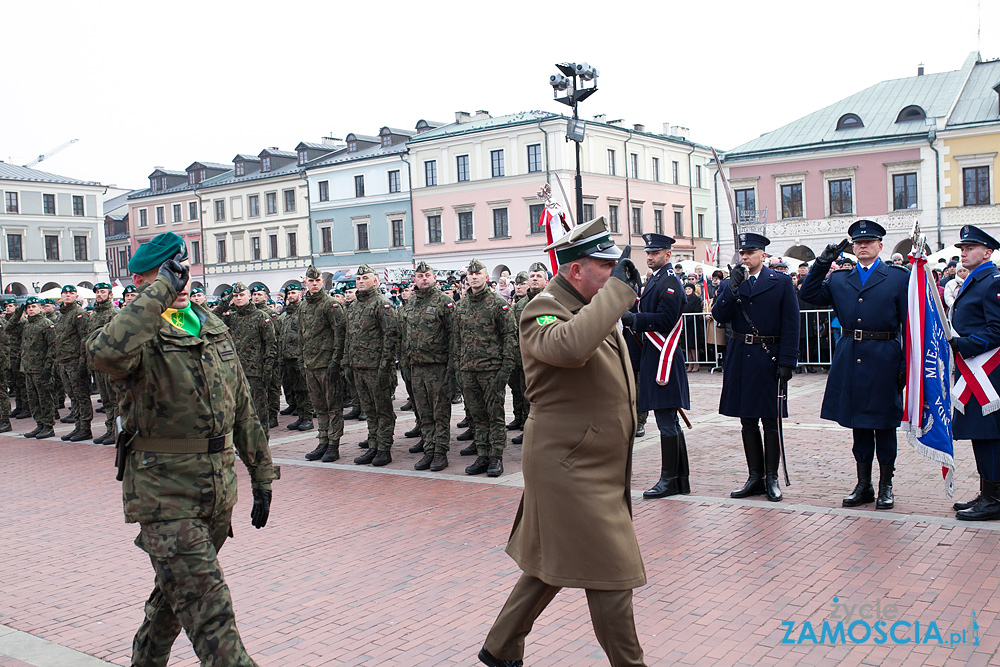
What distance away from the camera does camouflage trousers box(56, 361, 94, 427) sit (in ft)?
43.6

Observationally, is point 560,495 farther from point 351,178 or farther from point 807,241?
point 351,178

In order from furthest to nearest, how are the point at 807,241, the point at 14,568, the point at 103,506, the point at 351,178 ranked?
the point at 351,178 < the point at 807,241 < the point at 103,506 < the point at 14,568

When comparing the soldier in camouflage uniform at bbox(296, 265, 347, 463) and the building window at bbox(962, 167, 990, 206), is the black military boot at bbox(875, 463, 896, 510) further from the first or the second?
the building window at bbox(962, 167, 990, 206)

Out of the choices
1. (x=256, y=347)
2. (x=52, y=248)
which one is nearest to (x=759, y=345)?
(x=256, y=347)

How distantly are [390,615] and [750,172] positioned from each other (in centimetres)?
4063

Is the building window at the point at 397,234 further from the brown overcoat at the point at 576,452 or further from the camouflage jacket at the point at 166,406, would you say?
the brown overcoat at the point at 576,452

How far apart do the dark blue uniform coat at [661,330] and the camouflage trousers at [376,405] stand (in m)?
3.34

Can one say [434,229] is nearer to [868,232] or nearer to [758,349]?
[758,349]

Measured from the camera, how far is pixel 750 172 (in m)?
42.5

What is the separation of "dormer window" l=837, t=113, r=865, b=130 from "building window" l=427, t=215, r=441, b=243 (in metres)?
23.6

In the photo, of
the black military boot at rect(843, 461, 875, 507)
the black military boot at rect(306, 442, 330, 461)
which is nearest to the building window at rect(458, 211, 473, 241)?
the black military boot at rect(306, 442, 330, 461)

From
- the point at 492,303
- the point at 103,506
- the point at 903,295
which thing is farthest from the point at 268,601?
the point at 903,295

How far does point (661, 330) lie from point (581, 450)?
4368 mm

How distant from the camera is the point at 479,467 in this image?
920 cm
